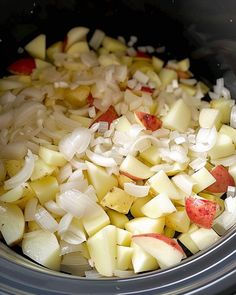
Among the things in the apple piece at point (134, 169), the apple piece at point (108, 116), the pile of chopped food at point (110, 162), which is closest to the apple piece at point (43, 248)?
the pile of chopped food at point (110, 162)

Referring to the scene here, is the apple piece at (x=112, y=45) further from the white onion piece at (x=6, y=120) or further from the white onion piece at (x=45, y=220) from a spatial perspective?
the white onion piece at (x=45, y=220)

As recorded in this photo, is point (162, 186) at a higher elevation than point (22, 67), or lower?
lower

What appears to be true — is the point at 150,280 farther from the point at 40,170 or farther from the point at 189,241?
the point at 40,170

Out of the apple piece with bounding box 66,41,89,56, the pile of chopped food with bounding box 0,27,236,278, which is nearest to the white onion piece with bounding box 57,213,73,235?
the pile of chopped food with bounding box 0,27,236,278

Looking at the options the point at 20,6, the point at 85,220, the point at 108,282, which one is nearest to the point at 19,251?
the point at 85,220

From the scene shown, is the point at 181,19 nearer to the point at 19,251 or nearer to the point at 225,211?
the point at 225,211

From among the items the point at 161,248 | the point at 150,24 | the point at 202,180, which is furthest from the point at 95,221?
the point at 150,24
